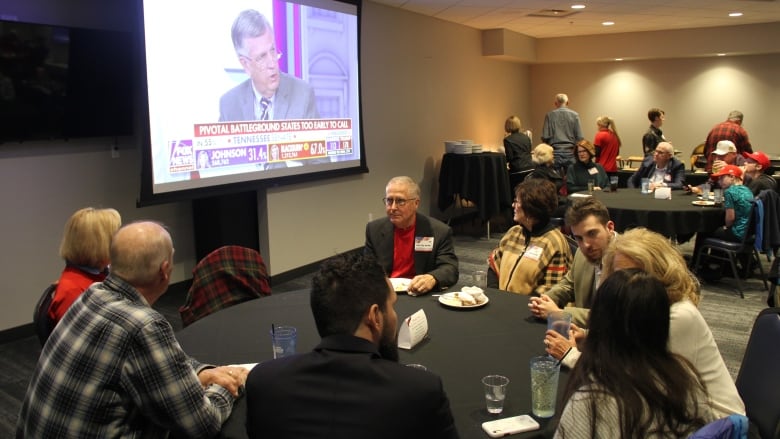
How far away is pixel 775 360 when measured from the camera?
1.93 metres

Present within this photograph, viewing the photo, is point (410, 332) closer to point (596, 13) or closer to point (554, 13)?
point (554, 13)

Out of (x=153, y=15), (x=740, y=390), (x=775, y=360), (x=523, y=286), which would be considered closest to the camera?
(x=775, y=360)

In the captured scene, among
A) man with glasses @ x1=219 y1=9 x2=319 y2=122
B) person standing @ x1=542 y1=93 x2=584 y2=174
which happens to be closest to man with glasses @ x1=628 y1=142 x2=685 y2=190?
person standing @ x1=542 y1=93 x2=584 y2=174

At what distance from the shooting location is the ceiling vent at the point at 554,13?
8125mm

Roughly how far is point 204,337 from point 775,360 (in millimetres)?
1947

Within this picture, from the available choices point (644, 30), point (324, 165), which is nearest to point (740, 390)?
point (324, 165)

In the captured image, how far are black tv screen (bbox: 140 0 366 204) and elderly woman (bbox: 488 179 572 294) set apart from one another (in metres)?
2.80

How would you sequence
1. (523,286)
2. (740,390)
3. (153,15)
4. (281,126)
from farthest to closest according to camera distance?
(281,126)
(153,15)
(523,286)
(740,390)

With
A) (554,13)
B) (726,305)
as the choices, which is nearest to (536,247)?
(726,305)

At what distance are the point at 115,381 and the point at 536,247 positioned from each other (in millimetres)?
1982

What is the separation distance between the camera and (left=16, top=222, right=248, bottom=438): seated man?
5.21ft

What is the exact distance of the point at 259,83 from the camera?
5391 mm

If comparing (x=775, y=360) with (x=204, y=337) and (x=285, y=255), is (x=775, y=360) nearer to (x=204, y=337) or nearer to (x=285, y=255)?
(x=204, y=337)

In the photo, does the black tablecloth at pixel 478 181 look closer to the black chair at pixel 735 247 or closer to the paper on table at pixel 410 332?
the black chair at pixel 735 247
